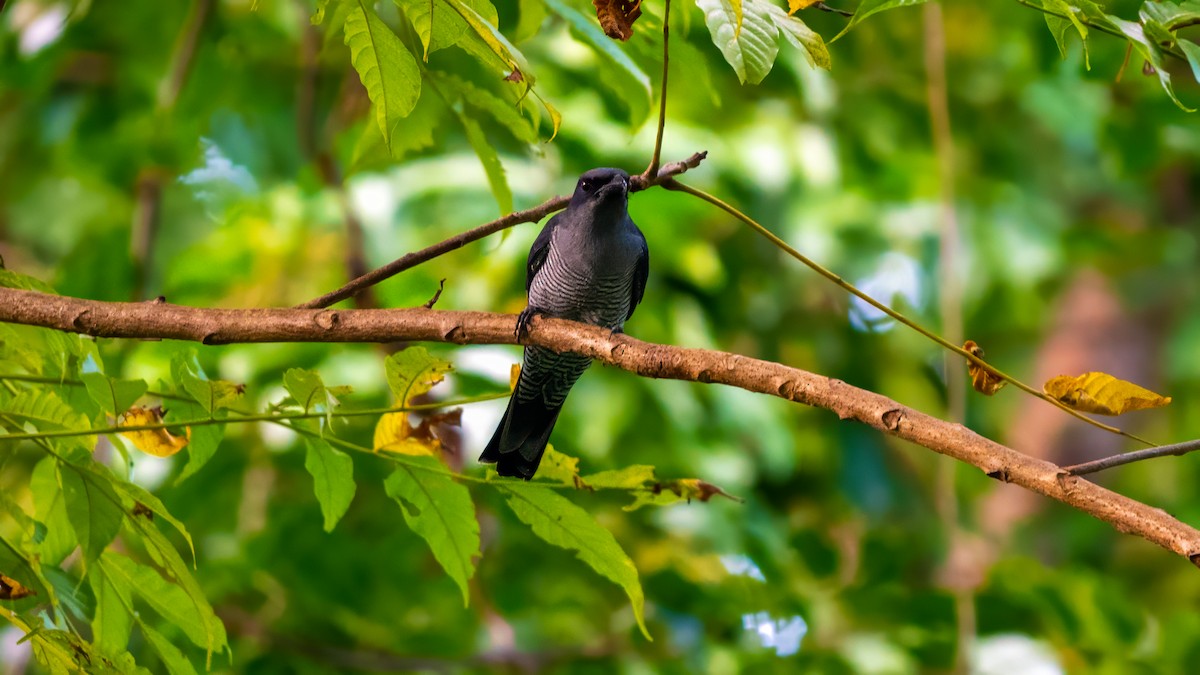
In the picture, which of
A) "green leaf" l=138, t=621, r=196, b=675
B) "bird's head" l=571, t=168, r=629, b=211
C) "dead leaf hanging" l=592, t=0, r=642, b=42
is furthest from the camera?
"bird's head" l=571, t=168, r=629, b=211

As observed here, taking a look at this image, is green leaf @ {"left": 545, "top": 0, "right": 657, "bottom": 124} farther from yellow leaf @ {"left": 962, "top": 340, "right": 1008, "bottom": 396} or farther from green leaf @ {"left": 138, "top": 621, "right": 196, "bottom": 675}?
green leaf @ {"left": 138, "top": 621, "right": 196, "bottom": 675}

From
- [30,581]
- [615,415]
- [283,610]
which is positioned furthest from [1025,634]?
[30,581]

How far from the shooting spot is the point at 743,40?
5.69ft

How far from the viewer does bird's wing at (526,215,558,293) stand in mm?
3977

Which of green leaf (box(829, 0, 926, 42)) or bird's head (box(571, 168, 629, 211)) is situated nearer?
green leaf (box(829, 0, 926, 42))

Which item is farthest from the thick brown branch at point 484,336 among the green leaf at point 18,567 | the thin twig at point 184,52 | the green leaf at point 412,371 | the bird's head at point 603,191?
the thin twig at point 184,52

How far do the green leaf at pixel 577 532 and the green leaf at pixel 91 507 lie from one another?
0.69 meters

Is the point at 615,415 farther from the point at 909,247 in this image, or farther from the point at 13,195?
the point at 13,195

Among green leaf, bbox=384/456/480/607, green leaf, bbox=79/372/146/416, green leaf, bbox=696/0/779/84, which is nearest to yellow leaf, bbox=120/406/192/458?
green leaf, bbox=79/372/146/416

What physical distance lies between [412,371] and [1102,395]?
1.14 meters

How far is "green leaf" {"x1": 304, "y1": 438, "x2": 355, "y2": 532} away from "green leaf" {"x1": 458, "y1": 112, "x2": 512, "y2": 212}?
2.34ft

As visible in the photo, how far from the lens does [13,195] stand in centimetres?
737

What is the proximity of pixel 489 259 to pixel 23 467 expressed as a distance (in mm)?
2589

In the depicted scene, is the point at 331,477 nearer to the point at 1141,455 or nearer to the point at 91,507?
the point at 91,507
